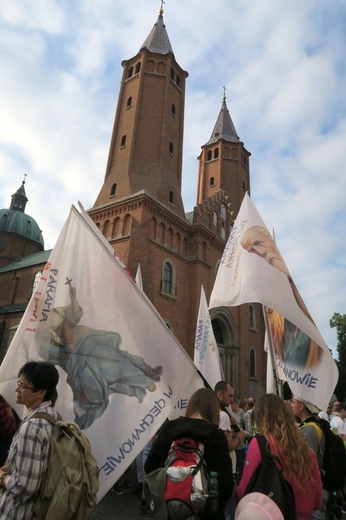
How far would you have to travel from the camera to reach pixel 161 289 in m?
18.8

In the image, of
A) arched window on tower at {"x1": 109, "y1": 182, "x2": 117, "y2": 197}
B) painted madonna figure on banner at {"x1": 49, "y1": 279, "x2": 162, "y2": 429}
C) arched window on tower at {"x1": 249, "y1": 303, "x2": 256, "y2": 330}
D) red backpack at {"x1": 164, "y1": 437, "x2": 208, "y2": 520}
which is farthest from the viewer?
arched window on tower at {"x1": 249, "y1": 303, "x2": 256, "y2": 330}

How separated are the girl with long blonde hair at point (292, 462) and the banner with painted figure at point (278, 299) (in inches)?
70.3

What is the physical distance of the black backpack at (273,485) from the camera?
7.56ft

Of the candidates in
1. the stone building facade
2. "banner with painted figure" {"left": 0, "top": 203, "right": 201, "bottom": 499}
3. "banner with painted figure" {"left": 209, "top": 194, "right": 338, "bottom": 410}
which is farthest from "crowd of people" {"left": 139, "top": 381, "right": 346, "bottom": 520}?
the stone building facade

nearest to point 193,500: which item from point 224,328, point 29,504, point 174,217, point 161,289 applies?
point 29,504

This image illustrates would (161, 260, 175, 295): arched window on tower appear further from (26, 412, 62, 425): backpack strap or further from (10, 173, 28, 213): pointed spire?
(10, 173, 28, 213): pointed spire

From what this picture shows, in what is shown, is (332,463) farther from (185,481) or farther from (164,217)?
(164,217)

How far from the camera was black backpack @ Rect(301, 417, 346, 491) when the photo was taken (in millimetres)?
3412

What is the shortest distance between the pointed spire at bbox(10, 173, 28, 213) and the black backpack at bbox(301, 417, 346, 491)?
156 feet

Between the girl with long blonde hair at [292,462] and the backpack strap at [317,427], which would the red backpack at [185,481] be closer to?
the girl with long blonde hair at [292,462]

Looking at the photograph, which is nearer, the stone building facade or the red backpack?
the red backpack

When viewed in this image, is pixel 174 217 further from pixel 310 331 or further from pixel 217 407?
pixel 217 407

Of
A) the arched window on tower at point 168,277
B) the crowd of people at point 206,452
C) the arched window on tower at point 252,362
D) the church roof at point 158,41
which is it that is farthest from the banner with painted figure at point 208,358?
the church roof at point 158,41

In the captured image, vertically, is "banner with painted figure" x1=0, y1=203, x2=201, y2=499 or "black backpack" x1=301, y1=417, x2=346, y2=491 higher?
"banner with painted figure" x1=0, y1=203, x2=201, y2=499
